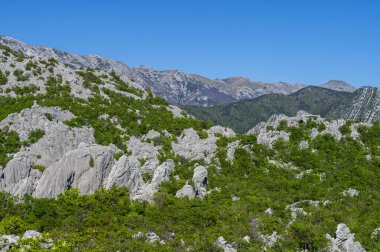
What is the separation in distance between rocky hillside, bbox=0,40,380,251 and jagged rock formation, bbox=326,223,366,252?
16cm

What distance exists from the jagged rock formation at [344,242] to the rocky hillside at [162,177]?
0.16 meters

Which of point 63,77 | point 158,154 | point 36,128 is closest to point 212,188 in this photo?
point 158,154

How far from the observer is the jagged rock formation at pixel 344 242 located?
55.0 metres

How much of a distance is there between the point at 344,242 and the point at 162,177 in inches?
1349

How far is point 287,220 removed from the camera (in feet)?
207

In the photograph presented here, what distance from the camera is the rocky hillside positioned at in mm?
56469

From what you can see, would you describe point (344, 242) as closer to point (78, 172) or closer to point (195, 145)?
point (195, 145)

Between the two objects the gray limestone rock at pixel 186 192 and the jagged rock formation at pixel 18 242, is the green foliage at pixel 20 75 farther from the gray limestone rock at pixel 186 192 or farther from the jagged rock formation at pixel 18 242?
the jagged rock formation at pixel 18 242

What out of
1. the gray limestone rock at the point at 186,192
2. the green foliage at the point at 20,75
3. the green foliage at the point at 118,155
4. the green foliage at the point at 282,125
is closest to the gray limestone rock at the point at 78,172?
the green foliage at the point at 118,155

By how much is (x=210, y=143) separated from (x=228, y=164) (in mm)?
8529

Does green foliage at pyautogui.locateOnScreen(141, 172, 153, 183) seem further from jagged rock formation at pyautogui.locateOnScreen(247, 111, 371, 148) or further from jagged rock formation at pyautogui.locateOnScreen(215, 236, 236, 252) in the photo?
jagged rock formation at pyautogui.locateOnScreen(247, 111, 371, 148)

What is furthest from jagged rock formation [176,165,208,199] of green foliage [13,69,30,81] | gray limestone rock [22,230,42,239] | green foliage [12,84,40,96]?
green foliage [13,69,30,81]

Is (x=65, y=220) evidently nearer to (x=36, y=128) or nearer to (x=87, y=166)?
(x=87, y=166)

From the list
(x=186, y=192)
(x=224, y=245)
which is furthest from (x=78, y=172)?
(x=224, y=245)
